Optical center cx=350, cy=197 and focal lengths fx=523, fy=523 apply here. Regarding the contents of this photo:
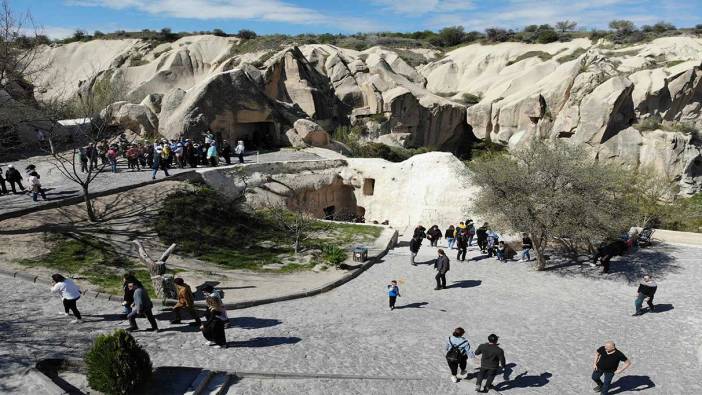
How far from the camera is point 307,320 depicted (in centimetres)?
1237

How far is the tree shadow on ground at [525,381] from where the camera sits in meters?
9.89

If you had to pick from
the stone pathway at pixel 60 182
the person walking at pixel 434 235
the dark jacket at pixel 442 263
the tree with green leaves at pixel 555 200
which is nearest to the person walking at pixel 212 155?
the stone pathway at pixel 60 182

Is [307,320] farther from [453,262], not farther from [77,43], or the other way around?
[77,43]

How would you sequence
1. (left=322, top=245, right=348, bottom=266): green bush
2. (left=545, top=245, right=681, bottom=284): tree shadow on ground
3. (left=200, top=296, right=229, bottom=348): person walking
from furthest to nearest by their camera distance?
1. (left=322, top=245, right=348, bottom=266): green bush
2. (left=545, top=245, right=681, bottom=284): tree shadow on ground
3. (left=200, top=296, right=229, bottom=348): person walking

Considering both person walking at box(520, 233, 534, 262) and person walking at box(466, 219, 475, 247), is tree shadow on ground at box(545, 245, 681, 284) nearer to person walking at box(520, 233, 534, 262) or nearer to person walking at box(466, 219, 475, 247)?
person walking at box(520, 233, 534, 262)

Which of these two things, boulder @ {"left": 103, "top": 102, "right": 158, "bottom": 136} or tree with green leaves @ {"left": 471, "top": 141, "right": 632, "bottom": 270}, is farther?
boulder @ {"left": 103, "top": 102, "right": 158, "bottom": 136}

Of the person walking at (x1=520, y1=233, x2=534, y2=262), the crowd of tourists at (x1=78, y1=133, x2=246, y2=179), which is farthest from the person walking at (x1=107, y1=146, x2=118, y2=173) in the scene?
the person walking at (x1=520, y1=233, x2=534, y2=262)

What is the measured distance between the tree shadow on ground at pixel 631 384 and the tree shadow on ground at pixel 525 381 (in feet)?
3.95

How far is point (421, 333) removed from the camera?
12102mm

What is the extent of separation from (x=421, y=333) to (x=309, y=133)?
22.7 m

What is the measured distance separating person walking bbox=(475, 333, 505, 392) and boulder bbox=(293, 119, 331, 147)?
25.2 meters

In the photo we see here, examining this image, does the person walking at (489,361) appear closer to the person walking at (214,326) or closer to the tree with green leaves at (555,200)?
the person walking at (214,326)

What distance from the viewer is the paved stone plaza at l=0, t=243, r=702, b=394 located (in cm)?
960

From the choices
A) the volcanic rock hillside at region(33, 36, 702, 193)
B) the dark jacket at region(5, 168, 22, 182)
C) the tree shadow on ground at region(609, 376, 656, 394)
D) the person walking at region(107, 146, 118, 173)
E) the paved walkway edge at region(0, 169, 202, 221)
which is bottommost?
the tree shadow on ground at region(609, 376, 656, 394)
